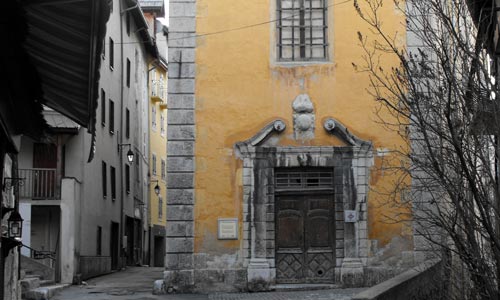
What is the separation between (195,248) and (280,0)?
230 inches

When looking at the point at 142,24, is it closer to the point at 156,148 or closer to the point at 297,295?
the point at 156,148

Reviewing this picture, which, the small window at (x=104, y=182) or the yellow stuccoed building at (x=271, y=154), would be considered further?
the small window at (x=104, y=182)

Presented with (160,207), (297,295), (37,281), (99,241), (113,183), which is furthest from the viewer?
(160,207)

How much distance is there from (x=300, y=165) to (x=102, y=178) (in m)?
13.4

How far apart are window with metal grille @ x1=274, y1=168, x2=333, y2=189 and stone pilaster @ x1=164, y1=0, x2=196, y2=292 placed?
196 centimetres

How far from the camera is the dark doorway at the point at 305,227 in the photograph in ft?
58.6

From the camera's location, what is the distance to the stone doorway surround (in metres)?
17.8

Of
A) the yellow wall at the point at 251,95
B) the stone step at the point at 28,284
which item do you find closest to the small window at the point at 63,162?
the stone step at the point at 28,284

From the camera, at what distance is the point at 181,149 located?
18.0 meters

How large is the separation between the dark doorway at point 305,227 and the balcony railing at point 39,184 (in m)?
10.2

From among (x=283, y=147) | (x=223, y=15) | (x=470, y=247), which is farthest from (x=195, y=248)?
(x=470, y=247)

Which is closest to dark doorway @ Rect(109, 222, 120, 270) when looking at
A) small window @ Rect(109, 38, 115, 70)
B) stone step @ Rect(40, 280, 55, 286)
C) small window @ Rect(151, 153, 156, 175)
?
small window @ Rect(109, 38, 115, 70)

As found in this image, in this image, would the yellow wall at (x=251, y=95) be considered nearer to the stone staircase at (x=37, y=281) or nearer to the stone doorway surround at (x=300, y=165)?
the stone doorway surround at (x=300, y=165)

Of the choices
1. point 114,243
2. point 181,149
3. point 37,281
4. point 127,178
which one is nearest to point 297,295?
point 181,149
